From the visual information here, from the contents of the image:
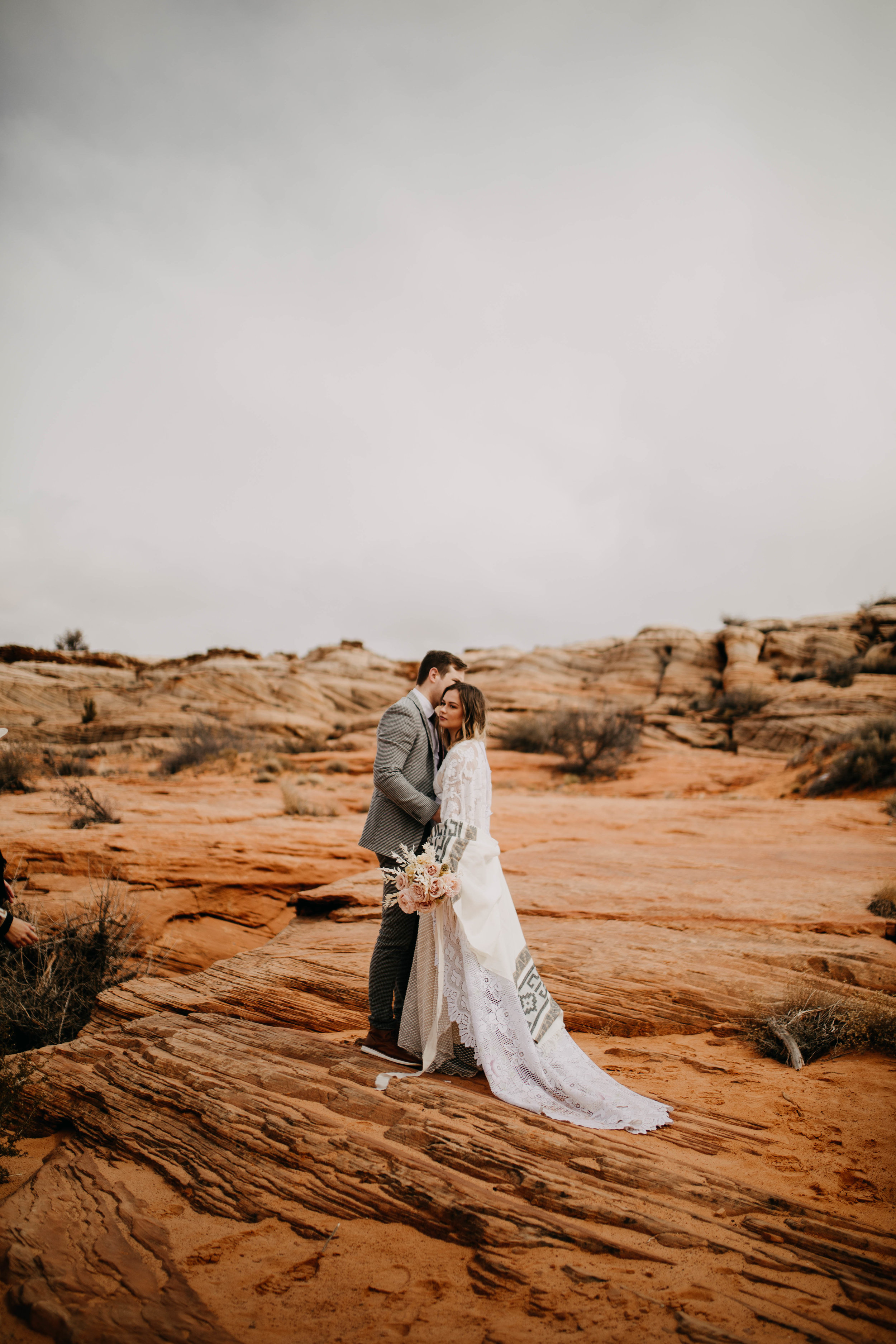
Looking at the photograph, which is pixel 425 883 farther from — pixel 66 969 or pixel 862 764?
pixel 862 764

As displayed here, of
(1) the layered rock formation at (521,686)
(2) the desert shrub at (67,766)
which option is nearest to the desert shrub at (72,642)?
(1) the layered rock formation at (521,686)

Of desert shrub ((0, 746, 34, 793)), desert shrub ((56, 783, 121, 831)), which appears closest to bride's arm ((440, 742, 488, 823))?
desert shrub ((56, 783, 121, 831))

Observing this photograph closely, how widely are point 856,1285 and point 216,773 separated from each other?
17.8m

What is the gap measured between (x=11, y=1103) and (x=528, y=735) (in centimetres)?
2243

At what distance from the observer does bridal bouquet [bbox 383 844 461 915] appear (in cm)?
333

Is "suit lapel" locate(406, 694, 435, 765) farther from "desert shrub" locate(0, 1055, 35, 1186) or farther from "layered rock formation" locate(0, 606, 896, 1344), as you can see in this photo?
"desert shrub" locate(0, 1055, 35, 1186)

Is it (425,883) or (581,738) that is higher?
(425,883)

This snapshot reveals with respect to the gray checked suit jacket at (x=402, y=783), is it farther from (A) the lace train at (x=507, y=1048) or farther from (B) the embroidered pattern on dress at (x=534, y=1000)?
(B) the embroidered pattern on dress at (x=534, y=1000)

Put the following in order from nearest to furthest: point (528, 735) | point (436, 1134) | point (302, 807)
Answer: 1. point (436, 1134)
2. point (302, 807)
3. point (528, 735)

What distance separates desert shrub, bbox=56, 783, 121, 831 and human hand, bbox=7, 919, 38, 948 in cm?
525

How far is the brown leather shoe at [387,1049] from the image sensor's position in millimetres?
3605

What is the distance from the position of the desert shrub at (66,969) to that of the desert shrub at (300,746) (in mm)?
17311

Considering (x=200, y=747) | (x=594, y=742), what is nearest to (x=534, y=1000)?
(x=200, y=747)

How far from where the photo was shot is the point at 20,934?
3424 millimetres
